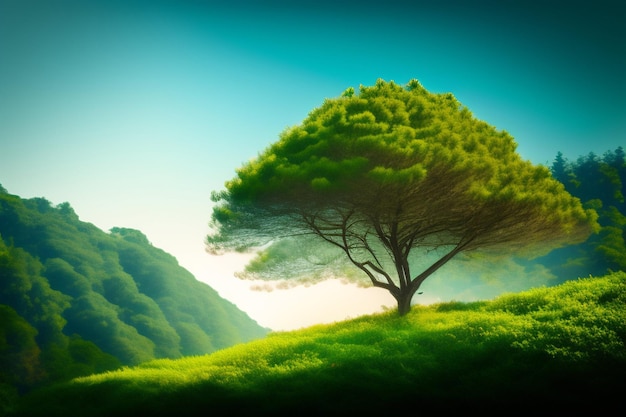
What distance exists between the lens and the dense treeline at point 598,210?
3562cm

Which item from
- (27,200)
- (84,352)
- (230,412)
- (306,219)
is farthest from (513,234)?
(27,200)

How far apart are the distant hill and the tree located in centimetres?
2979

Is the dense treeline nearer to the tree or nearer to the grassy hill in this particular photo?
the tree

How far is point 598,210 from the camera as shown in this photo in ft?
135

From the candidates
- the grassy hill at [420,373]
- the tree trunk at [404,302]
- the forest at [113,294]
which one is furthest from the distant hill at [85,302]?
the tree trunk at [404,302]

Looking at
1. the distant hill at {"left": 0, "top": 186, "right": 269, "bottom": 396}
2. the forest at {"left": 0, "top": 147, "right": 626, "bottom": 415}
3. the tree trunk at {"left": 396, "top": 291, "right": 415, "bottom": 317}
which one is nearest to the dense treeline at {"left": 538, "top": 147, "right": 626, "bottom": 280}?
the forest at {"left": 0, "top": 147, "right": 626, "bottom": 415}

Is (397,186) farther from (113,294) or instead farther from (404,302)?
(113,294)

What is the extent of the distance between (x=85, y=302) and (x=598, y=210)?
204 ft

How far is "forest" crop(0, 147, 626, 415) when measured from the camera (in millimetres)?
32250

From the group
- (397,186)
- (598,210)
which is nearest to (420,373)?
(397,186)

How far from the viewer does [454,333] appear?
11172 mm

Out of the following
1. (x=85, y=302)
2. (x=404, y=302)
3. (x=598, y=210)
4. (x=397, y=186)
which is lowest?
(x=85, y=302)

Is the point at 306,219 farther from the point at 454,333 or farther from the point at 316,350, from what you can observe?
the point at 454,333

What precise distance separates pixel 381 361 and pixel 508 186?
808cm
